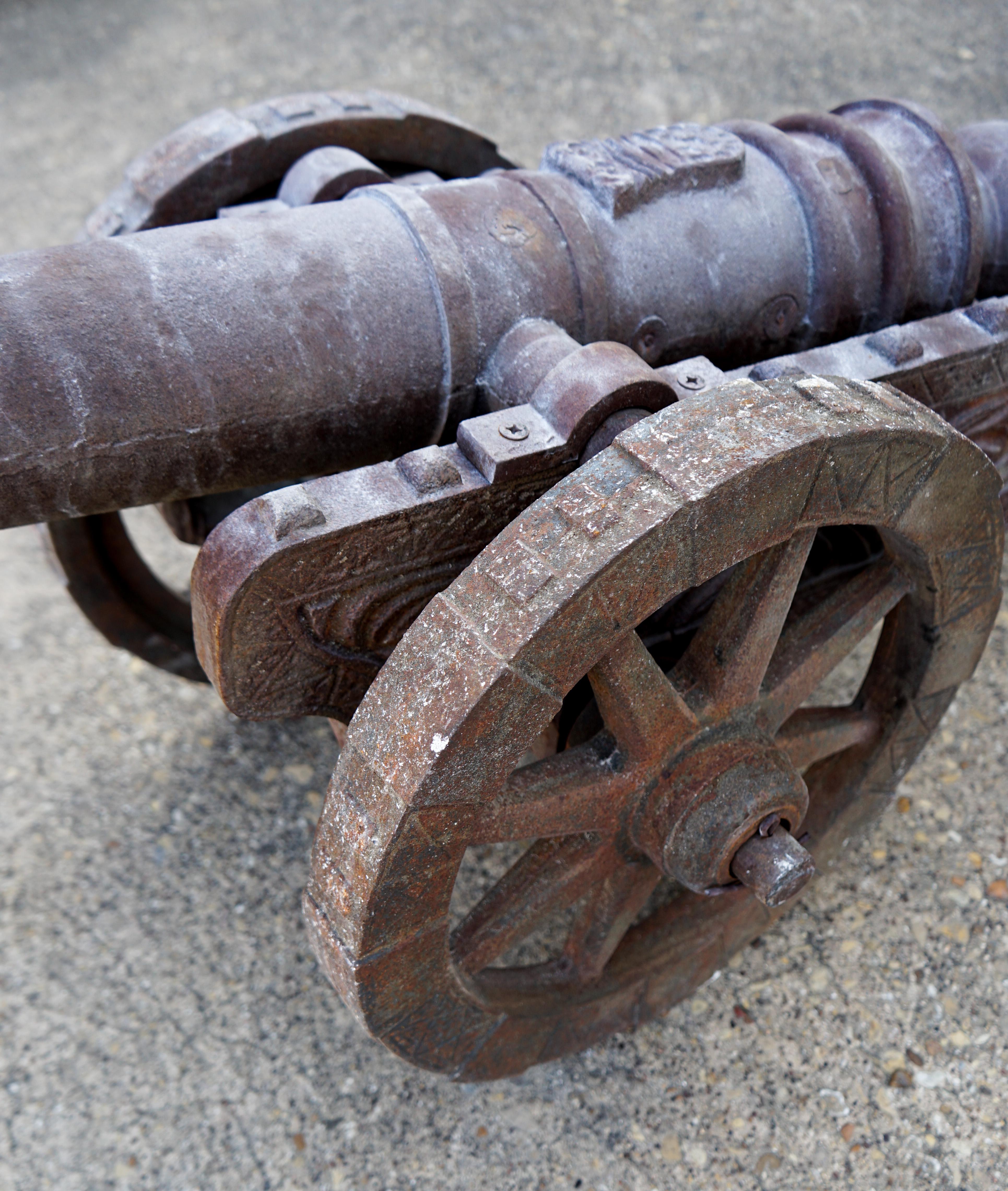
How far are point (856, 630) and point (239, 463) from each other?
3.14ft

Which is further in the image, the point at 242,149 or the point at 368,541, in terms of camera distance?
the point at 242,149

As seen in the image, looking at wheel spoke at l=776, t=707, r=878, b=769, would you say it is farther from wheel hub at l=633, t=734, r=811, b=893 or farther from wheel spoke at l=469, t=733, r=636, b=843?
wheel spoke at l=469, t=733, r=636, b=843

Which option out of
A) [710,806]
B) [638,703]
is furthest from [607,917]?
[638,703]

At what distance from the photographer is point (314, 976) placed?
218 centimetres

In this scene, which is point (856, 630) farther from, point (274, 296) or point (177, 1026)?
point (177, 1026)

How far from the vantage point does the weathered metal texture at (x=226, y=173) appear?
2094mm

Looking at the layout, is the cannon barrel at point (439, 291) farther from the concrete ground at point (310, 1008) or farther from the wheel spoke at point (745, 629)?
the concrete ground at point (310, 1008)

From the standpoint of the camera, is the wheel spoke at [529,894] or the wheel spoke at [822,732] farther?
the wheel spoke at [822,732]

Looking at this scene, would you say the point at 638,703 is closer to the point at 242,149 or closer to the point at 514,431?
the point at 514,431

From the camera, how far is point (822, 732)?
6.32 ft

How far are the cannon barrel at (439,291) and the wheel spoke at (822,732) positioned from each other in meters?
0.63

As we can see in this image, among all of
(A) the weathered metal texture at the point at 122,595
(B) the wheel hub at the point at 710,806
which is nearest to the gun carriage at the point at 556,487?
(B) the wheel hub at the point at 710,806

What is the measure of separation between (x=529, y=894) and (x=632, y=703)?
0.39 meters

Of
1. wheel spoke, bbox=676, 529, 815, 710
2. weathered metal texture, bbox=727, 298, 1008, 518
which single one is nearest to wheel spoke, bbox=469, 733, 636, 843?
wheel spoke, bbox=676, 529, 815, 710
